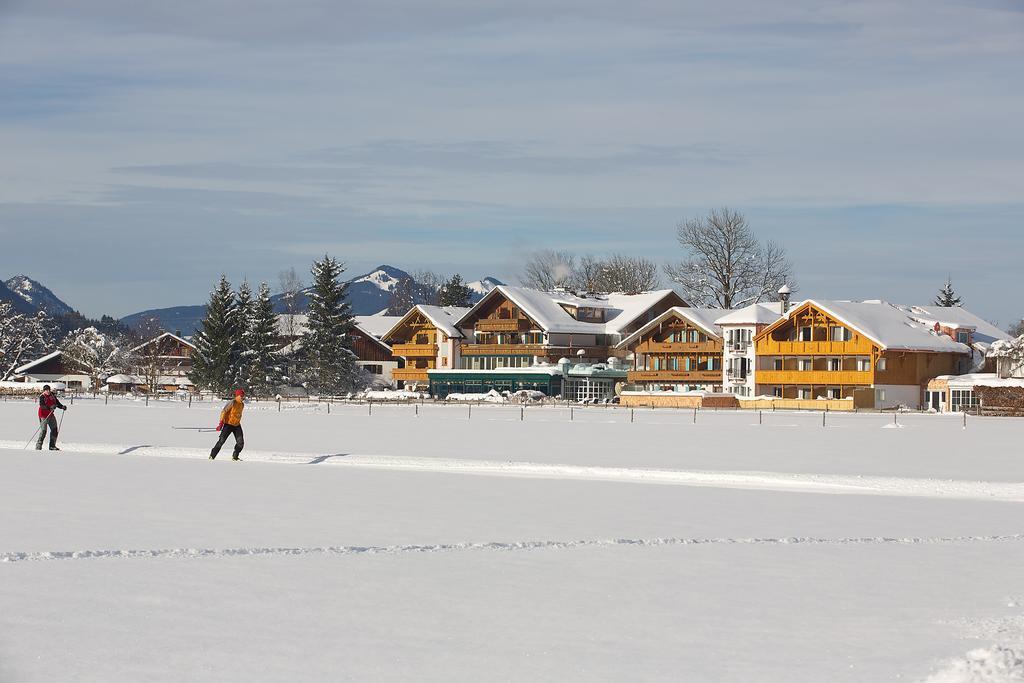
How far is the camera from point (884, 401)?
3214 inches

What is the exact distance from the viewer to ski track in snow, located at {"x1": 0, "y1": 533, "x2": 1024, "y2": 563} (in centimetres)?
1383

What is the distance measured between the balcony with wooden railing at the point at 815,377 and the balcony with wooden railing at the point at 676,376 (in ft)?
26.1

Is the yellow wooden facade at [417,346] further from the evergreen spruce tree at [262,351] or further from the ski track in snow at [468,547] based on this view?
the ski track in snow at [468,547]

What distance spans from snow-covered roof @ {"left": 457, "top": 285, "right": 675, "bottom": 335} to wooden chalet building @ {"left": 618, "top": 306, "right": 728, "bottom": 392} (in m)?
6.39

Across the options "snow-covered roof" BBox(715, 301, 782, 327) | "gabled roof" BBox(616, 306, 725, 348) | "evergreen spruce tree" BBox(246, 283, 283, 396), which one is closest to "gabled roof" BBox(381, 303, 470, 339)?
"gabled roof" BBox(616, 306, 725, 348)

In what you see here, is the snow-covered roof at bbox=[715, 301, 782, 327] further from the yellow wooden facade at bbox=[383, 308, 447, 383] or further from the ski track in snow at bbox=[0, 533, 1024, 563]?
the ski track in snow at bbox=[0, 533, 1024, 563]

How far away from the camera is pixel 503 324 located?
10400cm

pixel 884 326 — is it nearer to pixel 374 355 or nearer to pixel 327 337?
pixel 327 337

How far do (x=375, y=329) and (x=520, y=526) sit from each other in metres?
109

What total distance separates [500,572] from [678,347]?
271 ft

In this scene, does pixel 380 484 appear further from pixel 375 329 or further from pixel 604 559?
pixel 375 329

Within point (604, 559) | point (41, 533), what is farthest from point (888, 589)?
point (41, 533)

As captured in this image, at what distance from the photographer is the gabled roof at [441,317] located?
107000 millimetres

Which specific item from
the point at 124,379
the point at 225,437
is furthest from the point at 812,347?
the point at 225,437
